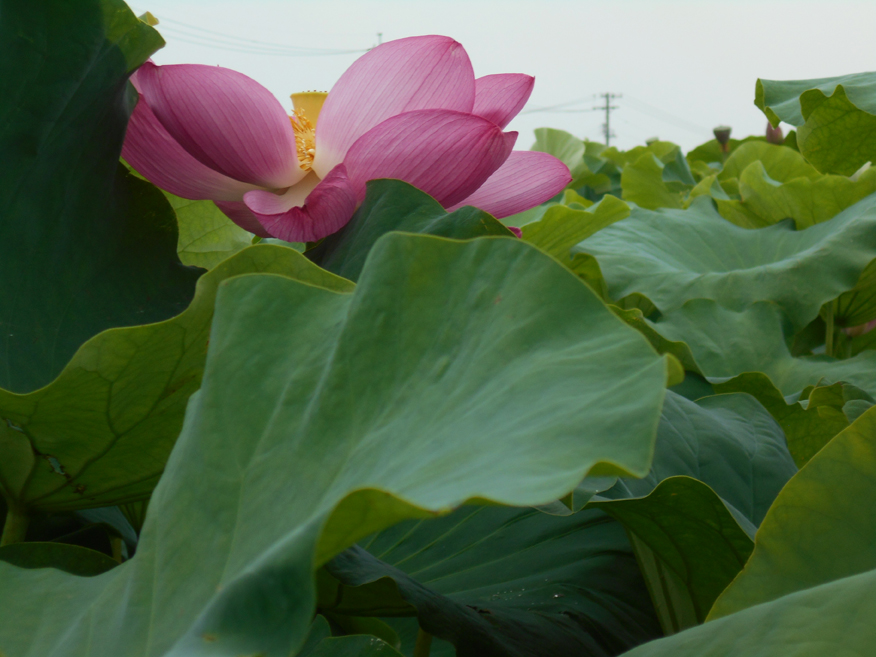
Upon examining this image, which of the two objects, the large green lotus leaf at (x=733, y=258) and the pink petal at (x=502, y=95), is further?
the large green lotus leaf at (x=733, y=258)

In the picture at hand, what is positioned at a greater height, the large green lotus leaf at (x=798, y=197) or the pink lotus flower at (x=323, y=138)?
the pink lotus flower at (x=323, y=138)

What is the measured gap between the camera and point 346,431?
0.20 metres

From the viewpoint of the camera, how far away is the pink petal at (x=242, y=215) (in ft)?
1.30

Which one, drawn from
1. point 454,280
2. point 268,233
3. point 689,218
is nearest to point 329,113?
point 268,233

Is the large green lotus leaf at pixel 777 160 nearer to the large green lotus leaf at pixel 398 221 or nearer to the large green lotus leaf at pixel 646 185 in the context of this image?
the large green lotus leaf at pixel 646 185

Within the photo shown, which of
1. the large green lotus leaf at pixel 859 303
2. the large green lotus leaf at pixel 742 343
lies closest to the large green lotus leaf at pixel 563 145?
the large green lotus leaf at pixel 859 303

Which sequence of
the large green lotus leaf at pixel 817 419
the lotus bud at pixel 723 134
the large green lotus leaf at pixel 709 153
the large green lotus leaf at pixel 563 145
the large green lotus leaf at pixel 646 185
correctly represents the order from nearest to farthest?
the large green lotus leaf at pixel 817 419
the large green lotus leaf at pixel 646 185
the large green lotus leaf at pixel 563 145
the lotus bud at pixel 723 134
the large green lotus leaf at pixel 709 153

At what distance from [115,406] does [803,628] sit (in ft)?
0.73

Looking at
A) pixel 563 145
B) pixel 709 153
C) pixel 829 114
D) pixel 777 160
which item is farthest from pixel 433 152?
pixel 709 153

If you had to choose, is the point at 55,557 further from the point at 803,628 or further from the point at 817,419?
the point at 817,419

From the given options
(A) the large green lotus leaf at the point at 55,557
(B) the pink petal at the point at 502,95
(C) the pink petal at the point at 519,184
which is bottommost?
(A) the large green lotus leaf at the point at 55,557

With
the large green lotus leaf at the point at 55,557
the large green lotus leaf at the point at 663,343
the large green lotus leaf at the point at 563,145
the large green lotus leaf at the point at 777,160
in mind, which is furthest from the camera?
the large green lotus leaf at the point at 563,145

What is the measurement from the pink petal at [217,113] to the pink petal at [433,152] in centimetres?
4

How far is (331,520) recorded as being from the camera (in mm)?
158
